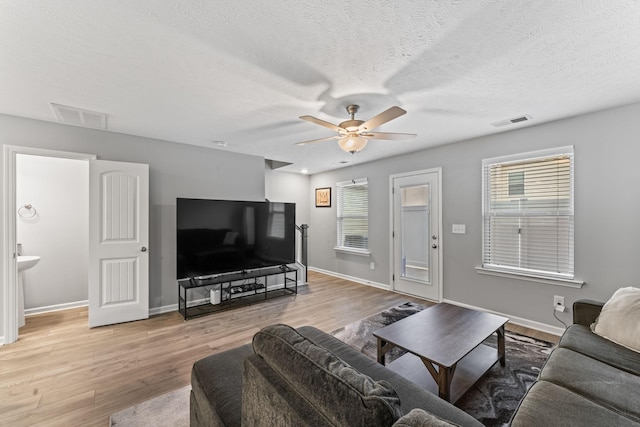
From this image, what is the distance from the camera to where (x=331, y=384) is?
2.51ft

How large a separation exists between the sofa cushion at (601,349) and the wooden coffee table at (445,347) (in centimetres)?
45

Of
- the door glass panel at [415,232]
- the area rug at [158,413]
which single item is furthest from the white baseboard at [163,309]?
the door glass panel at [415,232]

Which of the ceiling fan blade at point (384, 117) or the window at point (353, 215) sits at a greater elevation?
the ceiling fan blade at point (384, 117)

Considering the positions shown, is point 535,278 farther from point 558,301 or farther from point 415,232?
point 415,232

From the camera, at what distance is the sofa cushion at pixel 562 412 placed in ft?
3.73

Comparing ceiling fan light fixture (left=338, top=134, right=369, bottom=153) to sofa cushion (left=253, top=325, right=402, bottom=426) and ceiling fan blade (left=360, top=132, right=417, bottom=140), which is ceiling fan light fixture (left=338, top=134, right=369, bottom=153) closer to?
ceiling fan blade (left=360, top=132, right=417, bottom=140)

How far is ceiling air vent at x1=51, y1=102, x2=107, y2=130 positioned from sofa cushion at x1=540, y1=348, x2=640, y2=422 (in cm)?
434

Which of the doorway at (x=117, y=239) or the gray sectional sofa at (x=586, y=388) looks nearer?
the gray sectional sofa at (x=586, y=388)

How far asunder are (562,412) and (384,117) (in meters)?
2.01

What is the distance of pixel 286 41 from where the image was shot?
1.69m

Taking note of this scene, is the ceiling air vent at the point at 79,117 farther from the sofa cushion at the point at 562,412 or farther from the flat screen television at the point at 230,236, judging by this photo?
the sofa cushion at the point at 562,412

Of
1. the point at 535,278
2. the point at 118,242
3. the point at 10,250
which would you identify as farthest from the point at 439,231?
the point at 10,250

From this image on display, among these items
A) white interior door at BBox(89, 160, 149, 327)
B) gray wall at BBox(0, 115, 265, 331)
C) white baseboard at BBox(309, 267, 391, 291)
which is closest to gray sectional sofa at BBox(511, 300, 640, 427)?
white baseboard at BBox(309, 267, 391, 291)

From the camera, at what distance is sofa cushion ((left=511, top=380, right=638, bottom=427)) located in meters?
1.14
